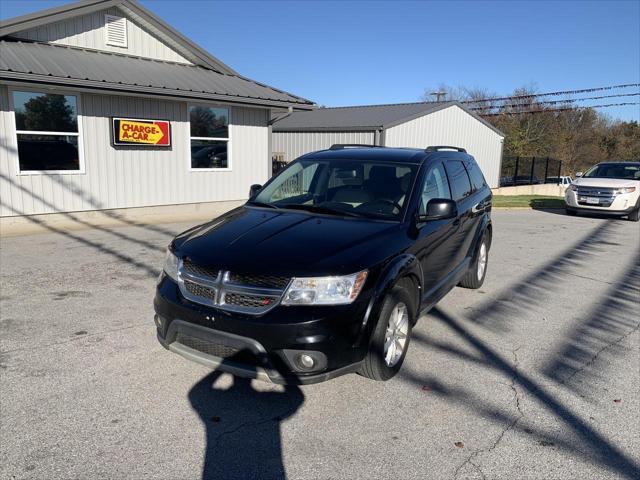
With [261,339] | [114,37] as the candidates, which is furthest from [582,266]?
[114,37]

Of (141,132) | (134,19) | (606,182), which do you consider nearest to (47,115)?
(141,132)

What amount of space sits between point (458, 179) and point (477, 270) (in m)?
1.33

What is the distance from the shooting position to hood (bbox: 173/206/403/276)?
3322 millimetres

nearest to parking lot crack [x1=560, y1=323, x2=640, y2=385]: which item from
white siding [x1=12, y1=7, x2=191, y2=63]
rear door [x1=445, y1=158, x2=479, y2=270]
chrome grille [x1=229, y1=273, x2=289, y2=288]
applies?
rear door [x1=445, y1=158, x2=479, y2=270]

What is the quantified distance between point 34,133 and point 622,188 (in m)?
14.9

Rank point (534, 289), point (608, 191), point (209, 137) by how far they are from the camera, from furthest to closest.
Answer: point (608, 191)
point (209, 137)
point (534, 289)

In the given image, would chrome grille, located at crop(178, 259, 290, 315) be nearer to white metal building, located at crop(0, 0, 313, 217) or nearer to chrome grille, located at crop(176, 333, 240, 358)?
chrome grille, located at crop(176, 333, 240, 358)

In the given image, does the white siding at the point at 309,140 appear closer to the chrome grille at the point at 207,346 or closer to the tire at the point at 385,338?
the tire at the point at 385,338

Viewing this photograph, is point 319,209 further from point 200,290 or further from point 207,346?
point 207,346

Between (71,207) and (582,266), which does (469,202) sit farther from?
(71,207)

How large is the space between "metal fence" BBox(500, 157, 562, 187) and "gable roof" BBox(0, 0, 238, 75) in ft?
63.4

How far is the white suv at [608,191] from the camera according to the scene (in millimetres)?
14375

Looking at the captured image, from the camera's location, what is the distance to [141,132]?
11.4m

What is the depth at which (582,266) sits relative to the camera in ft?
26.9
